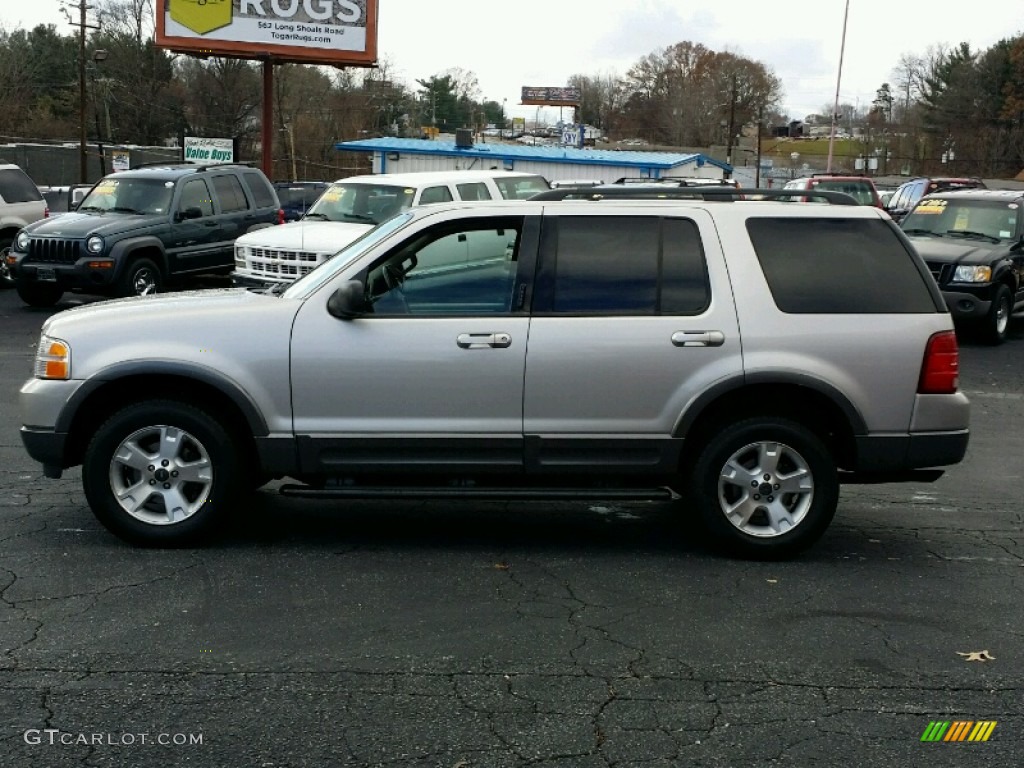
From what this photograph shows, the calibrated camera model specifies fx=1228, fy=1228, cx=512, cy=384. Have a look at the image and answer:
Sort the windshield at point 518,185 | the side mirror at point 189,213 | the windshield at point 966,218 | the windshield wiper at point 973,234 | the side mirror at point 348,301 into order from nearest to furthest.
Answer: the side mirror at point 348,301
the windshield wiper at point 973,234
the windshield at point 966,218
the windshield at point 518,185
the side mirror at point 189,213

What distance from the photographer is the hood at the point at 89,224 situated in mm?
16266

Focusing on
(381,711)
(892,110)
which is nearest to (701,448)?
(381,711)

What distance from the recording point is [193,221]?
17203 mm

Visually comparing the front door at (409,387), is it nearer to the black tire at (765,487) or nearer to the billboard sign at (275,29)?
the black tire at (765,487)

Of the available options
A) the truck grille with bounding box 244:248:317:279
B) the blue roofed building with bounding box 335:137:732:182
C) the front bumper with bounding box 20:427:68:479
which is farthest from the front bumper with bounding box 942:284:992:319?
the blue roofed building with bounding box 335:137:732:182

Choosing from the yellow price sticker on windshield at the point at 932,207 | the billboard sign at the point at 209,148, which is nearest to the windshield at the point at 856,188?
the yellow price sticker on windshield at the point at 932,207

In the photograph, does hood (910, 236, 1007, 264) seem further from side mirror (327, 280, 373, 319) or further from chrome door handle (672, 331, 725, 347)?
side mirror (327, 280, 373, 319)

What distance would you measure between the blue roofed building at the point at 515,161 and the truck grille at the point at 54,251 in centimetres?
2791

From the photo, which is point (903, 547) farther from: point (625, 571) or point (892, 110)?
point (892, 110)

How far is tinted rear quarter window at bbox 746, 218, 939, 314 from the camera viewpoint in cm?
627

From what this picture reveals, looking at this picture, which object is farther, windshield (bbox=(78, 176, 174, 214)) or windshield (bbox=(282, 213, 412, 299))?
windshield (bbox=(78, 176, 174, 214))

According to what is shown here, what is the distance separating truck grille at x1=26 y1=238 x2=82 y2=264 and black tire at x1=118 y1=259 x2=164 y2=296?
69 centimetres

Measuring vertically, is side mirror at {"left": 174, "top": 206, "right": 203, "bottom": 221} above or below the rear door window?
below

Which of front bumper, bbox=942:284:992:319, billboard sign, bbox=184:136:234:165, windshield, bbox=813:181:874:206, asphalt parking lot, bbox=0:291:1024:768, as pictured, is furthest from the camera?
billboard sign, bbox=184:136:234:165
